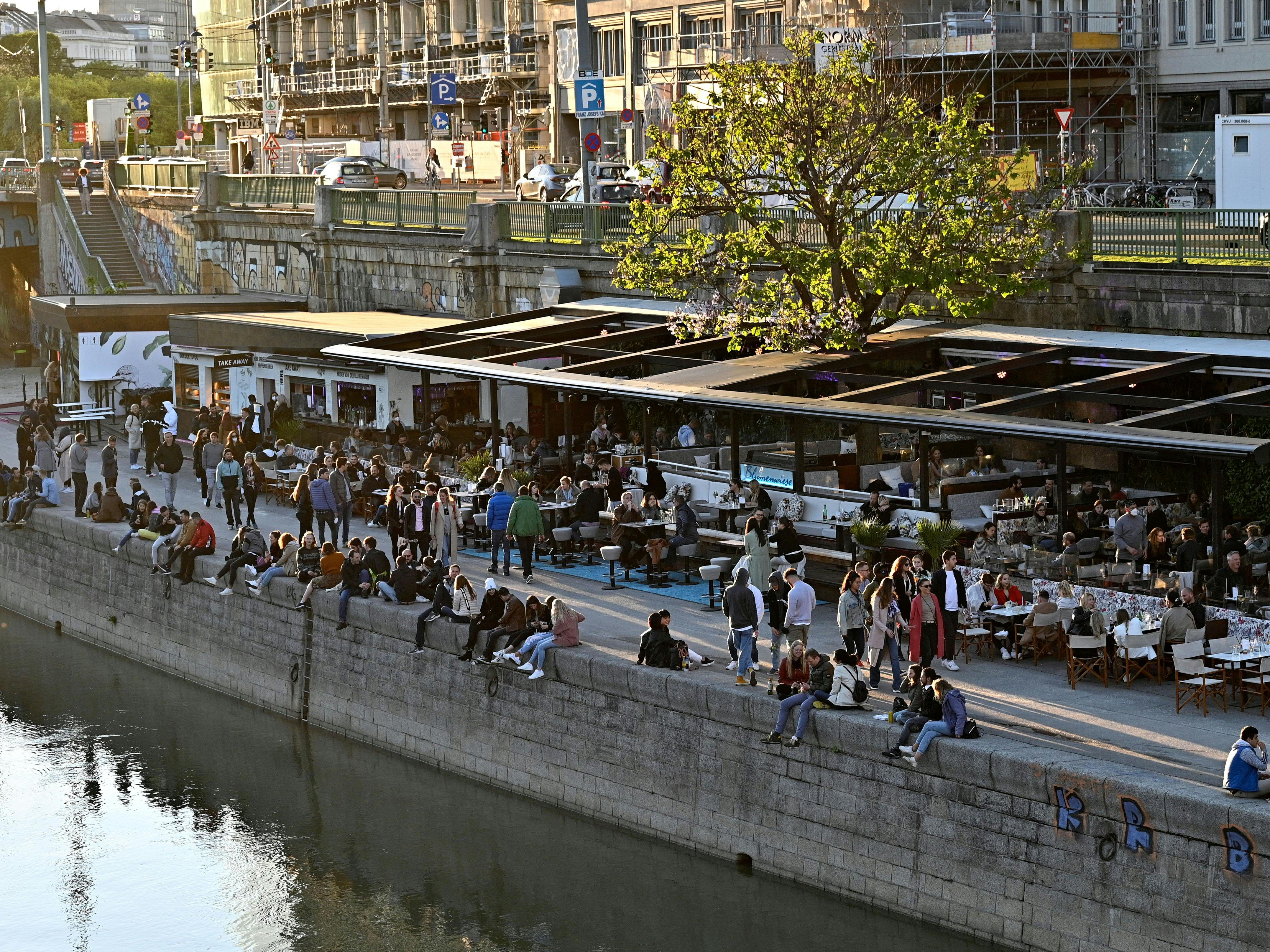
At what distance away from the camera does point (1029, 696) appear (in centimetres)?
1883

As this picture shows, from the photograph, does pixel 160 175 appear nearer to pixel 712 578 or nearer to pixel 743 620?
pixel 712 578

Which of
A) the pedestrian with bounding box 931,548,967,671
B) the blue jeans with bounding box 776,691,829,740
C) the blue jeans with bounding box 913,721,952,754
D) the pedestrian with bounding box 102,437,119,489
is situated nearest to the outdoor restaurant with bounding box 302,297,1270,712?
the pedestrian with bounding box 931,548,967,671

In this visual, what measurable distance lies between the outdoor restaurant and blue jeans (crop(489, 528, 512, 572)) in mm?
941

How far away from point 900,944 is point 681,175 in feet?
50.3


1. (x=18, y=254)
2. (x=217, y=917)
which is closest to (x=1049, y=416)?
(x=217, y=917)

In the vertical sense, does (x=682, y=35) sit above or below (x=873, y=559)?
above

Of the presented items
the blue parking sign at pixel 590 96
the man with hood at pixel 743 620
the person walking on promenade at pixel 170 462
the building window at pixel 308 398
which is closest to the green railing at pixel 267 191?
the building window at pixel 308 398

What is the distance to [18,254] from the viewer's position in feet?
267

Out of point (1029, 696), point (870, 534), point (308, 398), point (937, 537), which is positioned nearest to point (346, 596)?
point (870, 534)

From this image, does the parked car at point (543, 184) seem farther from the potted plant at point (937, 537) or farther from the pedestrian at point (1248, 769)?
the pedestrian at point (1248, 769)

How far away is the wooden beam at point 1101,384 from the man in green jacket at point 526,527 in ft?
20.7

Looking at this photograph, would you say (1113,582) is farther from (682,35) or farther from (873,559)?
(682,35)

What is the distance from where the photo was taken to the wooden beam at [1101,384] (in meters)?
22.9

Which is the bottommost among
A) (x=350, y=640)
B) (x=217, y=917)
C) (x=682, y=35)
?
(x=217, y=917)
